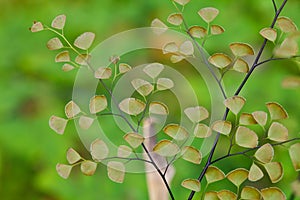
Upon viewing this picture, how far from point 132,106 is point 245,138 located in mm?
82

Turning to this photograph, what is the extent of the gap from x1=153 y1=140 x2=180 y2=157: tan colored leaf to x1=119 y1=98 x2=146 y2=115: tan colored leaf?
0.11 ft

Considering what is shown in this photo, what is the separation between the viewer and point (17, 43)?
126cm

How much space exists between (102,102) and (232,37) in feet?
2.53

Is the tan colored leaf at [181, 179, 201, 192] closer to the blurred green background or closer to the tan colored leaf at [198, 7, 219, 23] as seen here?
the tan colored leaf at [198, 7, 219, 23]

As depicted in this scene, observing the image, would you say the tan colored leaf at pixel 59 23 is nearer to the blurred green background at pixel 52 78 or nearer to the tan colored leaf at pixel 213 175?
the tan colored leaf at pixel 213 175

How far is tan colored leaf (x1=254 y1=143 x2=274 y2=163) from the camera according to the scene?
37 centimetres

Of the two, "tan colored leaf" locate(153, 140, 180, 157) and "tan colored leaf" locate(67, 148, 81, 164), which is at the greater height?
"tan colored leaf" locate(67, 148, 81, 164)

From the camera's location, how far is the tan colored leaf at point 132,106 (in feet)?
1.29

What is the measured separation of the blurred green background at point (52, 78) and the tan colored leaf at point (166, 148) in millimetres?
589

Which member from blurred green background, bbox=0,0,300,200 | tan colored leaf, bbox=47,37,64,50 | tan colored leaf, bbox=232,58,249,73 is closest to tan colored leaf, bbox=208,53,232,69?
tan colored leaf, bbox=232,58,249,73

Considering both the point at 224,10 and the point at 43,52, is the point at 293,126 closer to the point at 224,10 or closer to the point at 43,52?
the point at 224,10

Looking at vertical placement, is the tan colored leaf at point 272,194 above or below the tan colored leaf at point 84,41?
below

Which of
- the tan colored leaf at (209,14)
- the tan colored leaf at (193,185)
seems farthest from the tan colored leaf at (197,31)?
the tan colored leaf at (193,185)

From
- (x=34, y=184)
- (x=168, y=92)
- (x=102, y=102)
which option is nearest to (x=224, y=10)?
(x=168, y=92)
